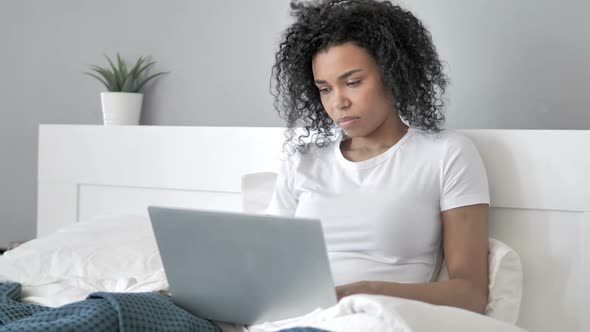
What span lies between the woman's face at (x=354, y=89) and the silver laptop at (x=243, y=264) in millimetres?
507

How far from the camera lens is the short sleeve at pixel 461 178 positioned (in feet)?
4.88

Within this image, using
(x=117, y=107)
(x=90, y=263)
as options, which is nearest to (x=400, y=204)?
(x=90, y=263)

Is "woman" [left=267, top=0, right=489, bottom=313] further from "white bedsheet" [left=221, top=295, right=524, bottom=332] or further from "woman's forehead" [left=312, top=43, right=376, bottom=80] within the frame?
"white bedsheet" [left=221, top=295, right=524, bottom=332]

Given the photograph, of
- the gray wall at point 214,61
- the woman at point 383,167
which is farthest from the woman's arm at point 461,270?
the gray wall at point 214,61

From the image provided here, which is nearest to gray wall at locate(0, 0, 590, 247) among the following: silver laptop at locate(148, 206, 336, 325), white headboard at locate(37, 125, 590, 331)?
white headboard at locate(37, 125, 590, 331)

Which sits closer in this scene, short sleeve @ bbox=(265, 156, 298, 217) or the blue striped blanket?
the blue striped blanket

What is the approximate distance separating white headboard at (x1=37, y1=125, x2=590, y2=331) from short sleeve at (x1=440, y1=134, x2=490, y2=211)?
18 cm

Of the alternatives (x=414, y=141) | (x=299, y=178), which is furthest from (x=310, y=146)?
(x=414, y=141)

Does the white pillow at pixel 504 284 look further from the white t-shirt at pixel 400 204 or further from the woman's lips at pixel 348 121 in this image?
the woman's lips at pixel 348 121

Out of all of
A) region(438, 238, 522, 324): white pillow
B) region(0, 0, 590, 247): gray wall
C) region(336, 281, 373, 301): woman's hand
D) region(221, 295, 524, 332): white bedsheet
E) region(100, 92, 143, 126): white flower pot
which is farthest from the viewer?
region(100, 92, 143, 126): white flower pot

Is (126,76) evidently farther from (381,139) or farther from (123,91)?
(381,139)

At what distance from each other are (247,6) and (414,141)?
3.50 ft

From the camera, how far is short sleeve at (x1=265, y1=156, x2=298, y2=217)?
172 cm

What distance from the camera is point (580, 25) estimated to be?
1.86 meters
